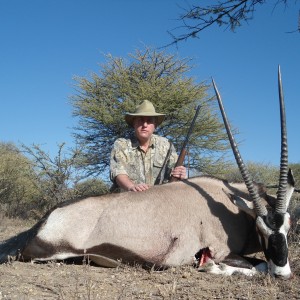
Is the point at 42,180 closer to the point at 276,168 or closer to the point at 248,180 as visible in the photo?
the point at 248,180

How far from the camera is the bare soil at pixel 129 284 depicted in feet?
8.98

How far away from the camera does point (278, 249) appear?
3.14 meters

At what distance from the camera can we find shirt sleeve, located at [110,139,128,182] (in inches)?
187

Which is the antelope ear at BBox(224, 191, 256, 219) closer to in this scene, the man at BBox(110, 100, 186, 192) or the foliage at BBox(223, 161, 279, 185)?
the man at BBox(110, 100, 186, 192)

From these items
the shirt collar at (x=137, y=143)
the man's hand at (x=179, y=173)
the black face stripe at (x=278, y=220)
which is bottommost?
the black face stripe at (x=278, y=220)

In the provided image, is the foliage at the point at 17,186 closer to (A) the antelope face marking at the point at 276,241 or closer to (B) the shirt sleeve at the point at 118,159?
(B) the shirt sleeve at the point at 118,159

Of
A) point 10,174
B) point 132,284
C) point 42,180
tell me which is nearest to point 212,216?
point 132,284

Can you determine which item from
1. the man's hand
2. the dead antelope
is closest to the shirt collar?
the man's hand

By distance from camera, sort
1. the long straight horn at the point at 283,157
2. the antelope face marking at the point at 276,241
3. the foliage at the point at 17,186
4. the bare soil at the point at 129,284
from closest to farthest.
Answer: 1. the bare soil at the point at 129,284
2. the antelope face marking at the point at 276,241
3. the long straight horn at the point at 283,157
4. the foliage at the point at 17,186

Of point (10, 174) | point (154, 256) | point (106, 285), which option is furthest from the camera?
point (10, 174)

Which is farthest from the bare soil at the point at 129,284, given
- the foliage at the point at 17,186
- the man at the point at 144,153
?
the foliage at the point at 17,186

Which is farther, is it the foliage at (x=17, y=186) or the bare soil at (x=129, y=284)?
A: the foliage at (x=17, y=186)

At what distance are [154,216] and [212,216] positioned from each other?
46cm

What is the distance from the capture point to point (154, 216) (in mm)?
3555
